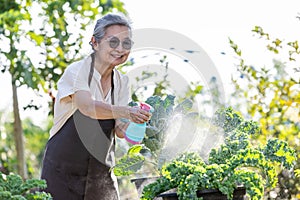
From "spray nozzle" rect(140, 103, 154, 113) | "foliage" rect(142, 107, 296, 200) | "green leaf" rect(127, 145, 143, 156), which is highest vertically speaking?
"spray nozzle" rect(140, 103, 154, 113)

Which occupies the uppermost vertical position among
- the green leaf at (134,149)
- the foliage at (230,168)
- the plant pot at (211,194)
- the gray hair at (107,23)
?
the gray hair at (107,23)

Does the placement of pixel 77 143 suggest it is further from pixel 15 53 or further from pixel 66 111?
pixel 15 53

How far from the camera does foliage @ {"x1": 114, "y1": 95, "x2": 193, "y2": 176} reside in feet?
8.73

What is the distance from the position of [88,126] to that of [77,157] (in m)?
0.15

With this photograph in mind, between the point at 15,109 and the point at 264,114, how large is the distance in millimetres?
2301

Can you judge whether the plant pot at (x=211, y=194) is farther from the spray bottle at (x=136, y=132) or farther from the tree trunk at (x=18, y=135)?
the tree trunk at (x=18, y=135)

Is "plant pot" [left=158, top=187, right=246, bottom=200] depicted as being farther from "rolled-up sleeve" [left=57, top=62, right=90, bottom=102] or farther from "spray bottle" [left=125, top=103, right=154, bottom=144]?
"rolled-up sleeve" [left=57, top=62, right=90, bottom=102]

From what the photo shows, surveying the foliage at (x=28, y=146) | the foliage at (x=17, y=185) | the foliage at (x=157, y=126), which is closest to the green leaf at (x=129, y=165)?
the foliage at (x=157, y=126)

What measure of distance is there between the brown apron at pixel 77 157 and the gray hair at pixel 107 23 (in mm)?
171

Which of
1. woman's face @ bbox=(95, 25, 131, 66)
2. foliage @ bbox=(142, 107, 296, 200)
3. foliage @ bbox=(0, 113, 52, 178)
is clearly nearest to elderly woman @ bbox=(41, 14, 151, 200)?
woman's face @ bbox=(95, 25, 131, 66)

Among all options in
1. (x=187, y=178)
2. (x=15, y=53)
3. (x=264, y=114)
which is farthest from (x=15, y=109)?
(x=187, y=178)

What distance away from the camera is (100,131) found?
9.57 ft

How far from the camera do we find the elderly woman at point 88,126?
281 centimetres

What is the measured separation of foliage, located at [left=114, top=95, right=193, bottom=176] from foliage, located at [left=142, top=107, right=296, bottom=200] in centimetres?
17
